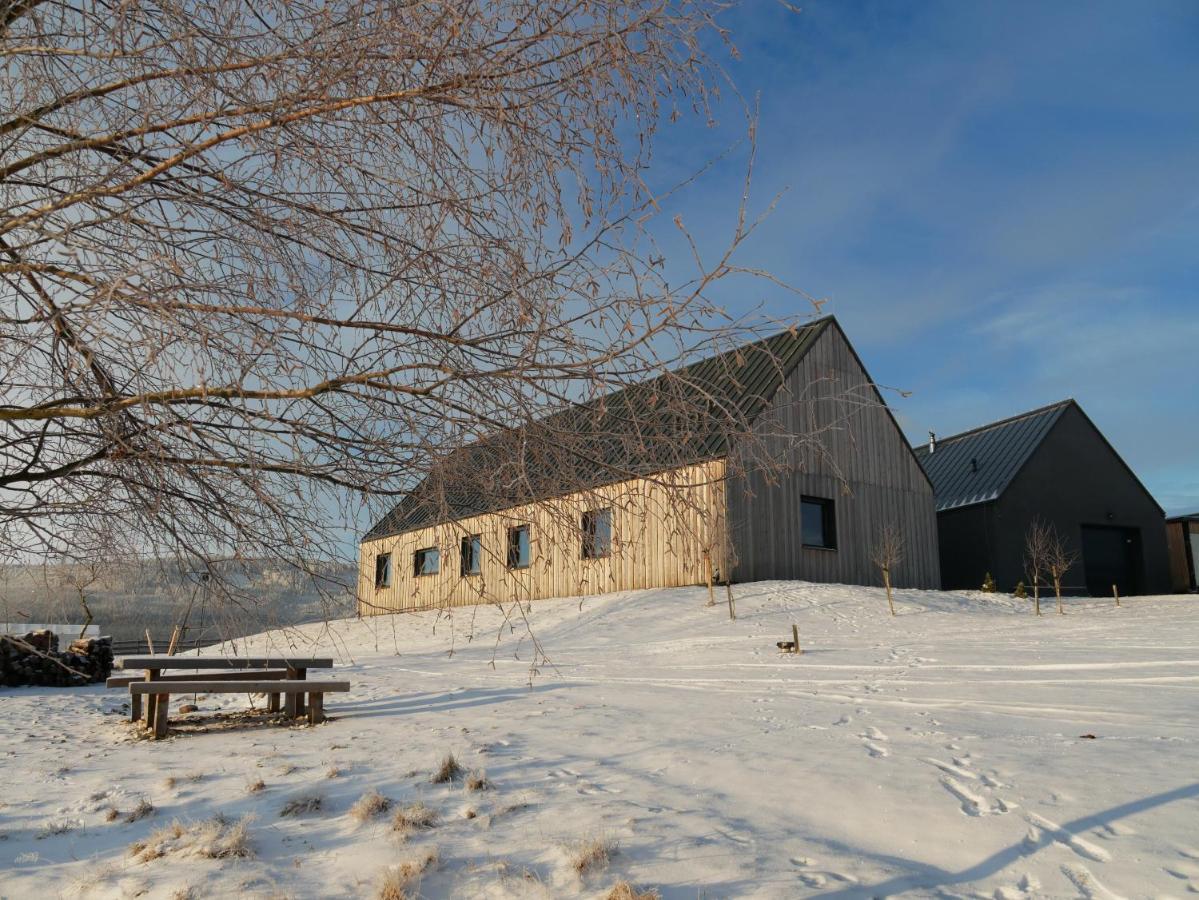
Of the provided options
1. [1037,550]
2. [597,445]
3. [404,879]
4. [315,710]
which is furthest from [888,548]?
[597,445]

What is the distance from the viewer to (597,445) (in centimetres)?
299

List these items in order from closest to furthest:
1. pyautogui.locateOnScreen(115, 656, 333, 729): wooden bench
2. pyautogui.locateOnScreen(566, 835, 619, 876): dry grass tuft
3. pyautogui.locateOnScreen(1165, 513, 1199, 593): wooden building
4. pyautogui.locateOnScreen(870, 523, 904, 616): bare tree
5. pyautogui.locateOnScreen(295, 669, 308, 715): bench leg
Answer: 1. pyautogui.locateOnScreen(566, 835, 619, 876): dry grass tuft
2. pyautogui.locateOnScreen(115, 656, 333, 729): wooden bench
3. pyautogui.locateOnScreen(295, 669, 308, 715): bench leg
4. pyautogui.locateOnScreen(870, 523, 904, 616): bare tree
5. pyautogui.locateOnScreen(1165, 513, 1199, 593): wooden building

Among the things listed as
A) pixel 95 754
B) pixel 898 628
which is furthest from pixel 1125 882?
pixel 898 628

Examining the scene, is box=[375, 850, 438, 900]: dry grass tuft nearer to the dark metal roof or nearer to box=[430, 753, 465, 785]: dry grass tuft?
box=[430, 753, 465, 785]: dry grass tuft

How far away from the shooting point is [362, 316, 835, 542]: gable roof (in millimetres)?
2783

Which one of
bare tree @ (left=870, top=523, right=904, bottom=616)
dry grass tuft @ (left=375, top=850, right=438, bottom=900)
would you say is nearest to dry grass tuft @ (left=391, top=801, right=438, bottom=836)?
dry grass tuft @ (left=375, top=850, right=438, bottom=900)

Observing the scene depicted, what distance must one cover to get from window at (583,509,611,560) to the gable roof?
0.48ft

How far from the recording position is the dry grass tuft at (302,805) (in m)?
5.18

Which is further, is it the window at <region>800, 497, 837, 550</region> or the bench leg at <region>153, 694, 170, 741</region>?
the window at <region>800, 497, 837, 550</region>

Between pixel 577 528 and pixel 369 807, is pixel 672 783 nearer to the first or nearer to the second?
pixel 369 807

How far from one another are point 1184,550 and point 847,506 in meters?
15.2

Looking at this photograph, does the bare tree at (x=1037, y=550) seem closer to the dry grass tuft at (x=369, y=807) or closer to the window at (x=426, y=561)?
the dry grass tuft at (x=369, y=807)

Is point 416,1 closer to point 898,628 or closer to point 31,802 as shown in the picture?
point 31,802

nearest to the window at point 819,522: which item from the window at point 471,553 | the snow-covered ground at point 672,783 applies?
the snow-covered ground at point 672,783
